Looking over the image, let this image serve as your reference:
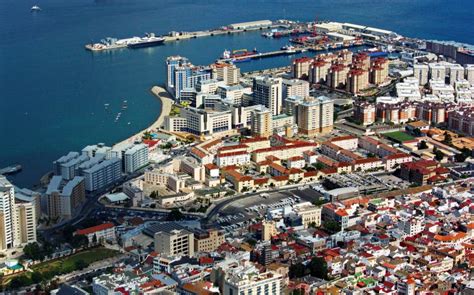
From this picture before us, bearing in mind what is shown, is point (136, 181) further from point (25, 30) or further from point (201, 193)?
point (25, 30)

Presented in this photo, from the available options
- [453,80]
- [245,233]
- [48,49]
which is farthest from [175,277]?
[48,49]

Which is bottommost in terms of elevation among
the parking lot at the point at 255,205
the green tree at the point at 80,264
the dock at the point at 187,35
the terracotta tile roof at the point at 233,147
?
the parking lot at the point at 255,205

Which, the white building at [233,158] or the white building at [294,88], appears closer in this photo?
the white building at [233,158]

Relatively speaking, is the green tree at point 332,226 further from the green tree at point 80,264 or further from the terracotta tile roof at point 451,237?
the green tree at point 80,264

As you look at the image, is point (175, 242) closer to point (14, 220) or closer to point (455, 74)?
point (14, 220)

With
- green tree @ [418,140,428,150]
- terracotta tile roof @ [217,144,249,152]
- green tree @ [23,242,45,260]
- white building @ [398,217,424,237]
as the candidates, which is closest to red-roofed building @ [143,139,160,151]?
terracotta tile roof @ [217,144,249,152]

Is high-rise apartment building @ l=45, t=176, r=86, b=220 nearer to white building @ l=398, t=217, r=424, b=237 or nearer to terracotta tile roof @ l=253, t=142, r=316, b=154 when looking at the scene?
terracotta tile roof @ l=253, t=142, r=316, b=154

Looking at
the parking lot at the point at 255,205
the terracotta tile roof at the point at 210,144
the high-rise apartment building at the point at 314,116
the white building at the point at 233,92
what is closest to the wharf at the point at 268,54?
the white building at the point at 233,92
